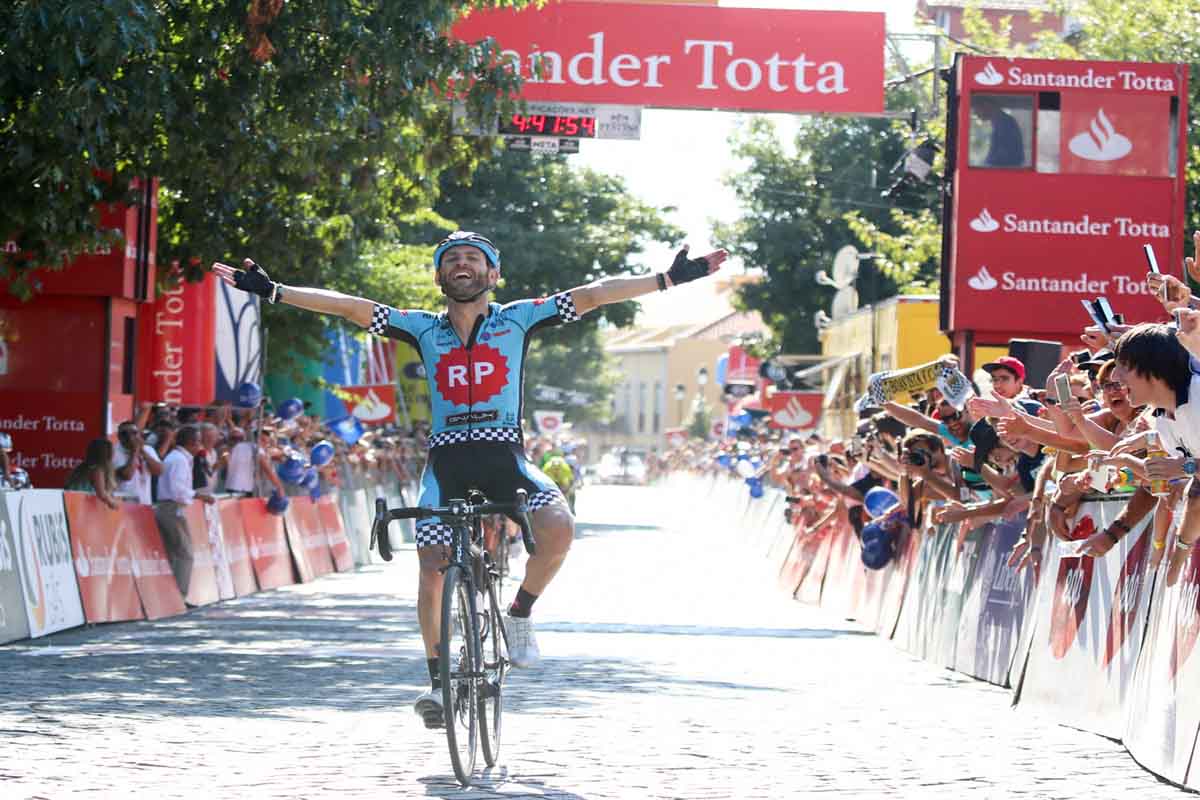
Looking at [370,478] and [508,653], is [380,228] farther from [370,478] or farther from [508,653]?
[508,653]

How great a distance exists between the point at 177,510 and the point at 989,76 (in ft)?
30.6

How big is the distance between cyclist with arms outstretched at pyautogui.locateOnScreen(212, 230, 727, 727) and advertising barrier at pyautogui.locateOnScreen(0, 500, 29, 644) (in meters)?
6.10

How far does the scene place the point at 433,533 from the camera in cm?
855

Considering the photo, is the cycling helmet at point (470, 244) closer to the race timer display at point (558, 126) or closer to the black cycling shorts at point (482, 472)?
the black cycling shorts at point (482, 472)

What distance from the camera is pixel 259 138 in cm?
1850

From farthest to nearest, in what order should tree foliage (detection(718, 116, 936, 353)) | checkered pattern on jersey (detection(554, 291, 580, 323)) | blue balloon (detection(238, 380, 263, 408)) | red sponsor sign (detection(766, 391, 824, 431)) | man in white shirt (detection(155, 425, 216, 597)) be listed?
tree foliage (detection(718, 116, 936, 353))
red sponsor sign (detection(766, 391, 824, 431))
blue balloon (detection(238, 380, 263, 408))
man in white shirt (detection(155, 425, 216, 597))
checkered pattern on jersey (detection(554, 291, 580, 323))

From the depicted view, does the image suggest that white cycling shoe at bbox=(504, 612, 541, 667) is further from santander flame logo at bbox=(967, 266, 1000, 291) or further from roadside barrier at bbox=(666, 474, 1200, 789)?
santander flame logo at bbox=(967, 266, 1000, 291)

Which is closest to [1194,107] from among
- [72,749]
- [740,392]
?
[72,749]

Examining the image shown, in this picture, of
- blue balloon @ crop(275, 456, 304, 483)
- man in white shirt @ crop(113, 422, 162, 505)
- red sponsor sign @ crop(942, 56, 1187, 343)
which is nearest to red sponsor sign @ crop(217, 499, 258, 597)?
man in white shirt @ crop(113, 422, 162, 505)

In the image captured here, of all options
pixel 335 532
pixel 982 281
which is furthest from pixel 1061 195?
pixel 335 532

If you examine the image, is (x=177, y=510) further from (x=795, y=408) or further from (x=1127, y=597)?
(x=795, y=408)

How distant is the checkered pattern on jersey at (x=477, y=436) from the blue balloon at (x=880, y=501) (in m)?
8.84

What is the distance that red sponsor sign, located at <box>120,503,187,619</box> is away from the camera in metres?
17.4

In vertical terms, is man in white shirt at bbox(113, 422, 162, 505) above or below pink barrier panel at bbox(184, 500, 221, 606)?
above
